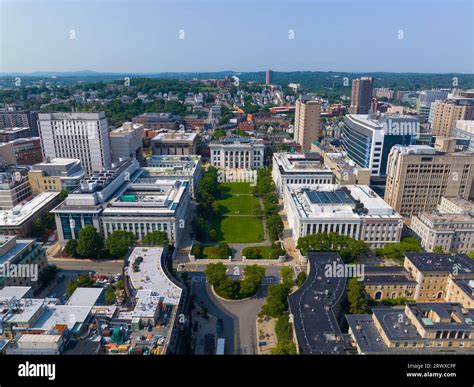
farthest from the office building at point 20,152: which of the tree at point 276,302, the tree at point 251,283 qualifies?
the tree at point 276,302

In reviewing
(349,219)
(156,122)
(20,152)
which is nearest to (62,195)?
(20,152)

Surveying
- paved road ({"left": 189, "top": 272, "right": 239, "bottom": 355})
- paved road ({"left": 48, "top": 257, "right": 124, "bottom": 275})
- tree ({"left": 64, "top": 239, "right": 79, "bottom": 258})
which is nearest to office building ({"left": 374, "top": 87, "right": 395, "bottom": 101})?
paved road ({"left": 189, "top": 272, "right": 239, "bottom": 355})

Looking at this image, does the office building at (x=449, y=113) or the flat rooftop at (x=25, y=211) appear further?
the office building at (x=449, y=113)

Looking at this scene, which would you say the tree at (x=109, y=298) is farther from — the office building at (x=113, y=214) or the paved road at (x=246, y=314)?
the office building at (x=113, y=214)

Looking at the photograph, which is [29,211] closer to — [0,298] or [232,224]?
[0,298]

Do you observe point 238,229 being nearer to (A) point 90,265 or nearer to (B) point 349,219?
(B) point 349,219
